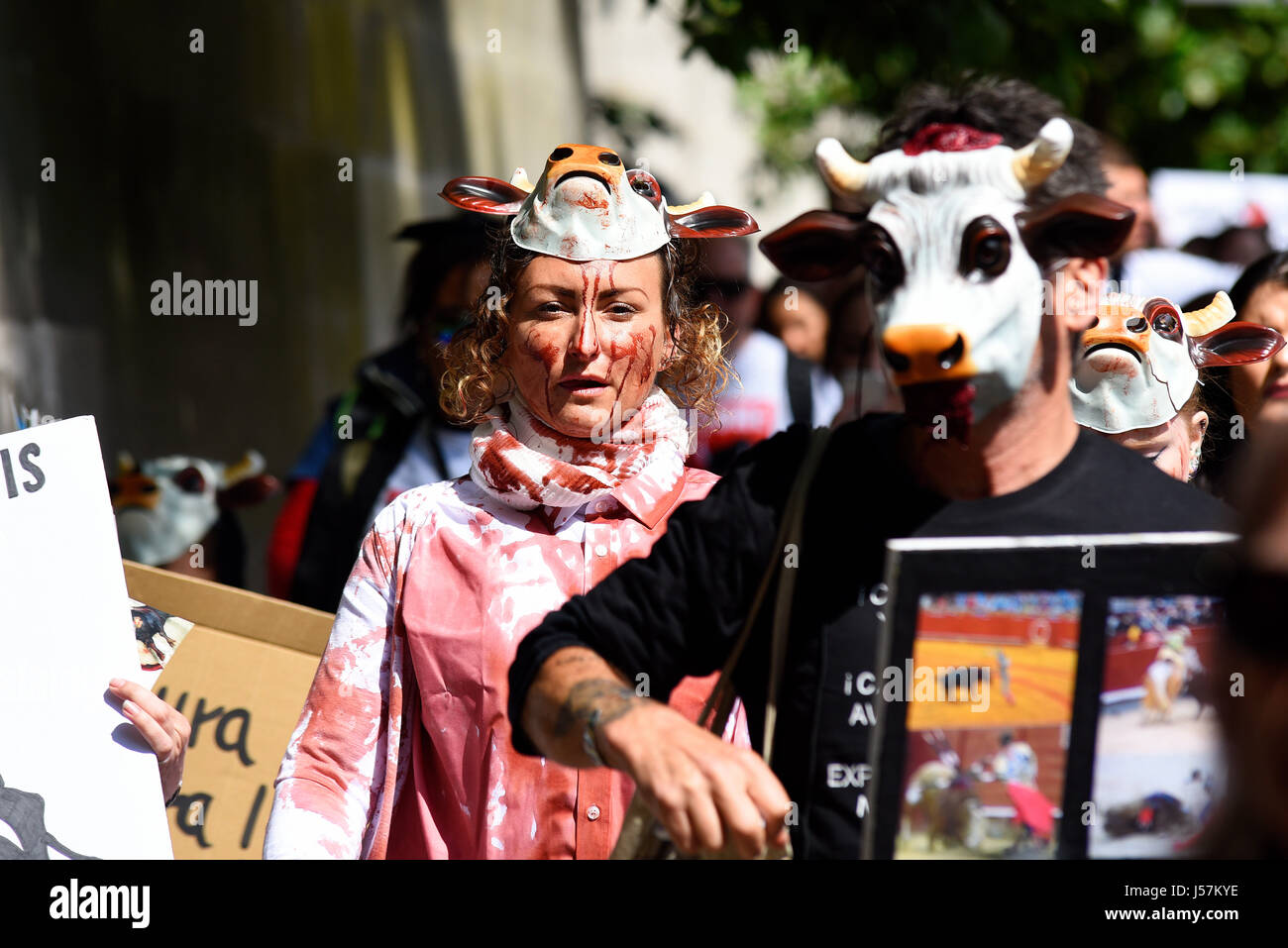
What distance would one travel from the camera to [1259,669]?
4.37ft

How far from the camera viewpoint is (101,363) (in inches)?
243

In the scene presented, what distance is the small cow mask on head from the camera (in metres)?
1.72

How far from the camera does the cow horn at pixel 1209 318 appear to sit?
2971mm

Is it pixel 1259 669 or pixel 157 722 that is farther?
pixel 157 722

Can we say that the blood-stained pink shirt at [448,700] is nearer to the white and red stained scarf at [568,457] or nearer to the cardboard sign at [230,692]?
the white and red stained scarf at [568,457]

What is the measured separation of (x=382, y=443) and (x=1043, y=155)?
3419 mm

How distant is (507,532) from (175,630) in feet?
2.55

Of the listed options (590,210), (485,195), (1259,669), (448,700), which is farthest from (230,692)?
(1259,669)

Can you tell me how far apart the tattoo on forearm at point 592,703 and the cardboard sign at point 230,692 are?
5.25ft

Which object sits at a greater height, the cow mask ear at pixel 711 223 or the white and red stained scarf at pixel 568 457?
the cow mask ear at pixel 711 223

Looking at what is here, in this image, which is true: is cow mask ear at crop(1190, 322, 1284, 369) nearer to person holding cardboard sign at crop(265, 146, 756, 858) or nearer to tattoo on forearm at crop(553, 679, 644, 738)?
person holding cardboard sign at crop(265, 146, 756, 858)

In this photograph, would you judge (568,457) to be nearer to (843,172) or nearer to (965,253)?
(843,172)

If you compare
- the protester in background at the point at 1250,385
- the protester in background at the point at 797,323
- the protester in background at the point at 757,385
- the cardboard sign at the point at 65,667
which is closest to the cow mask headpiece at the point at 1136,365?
the protester in background at the point at 1250,385
